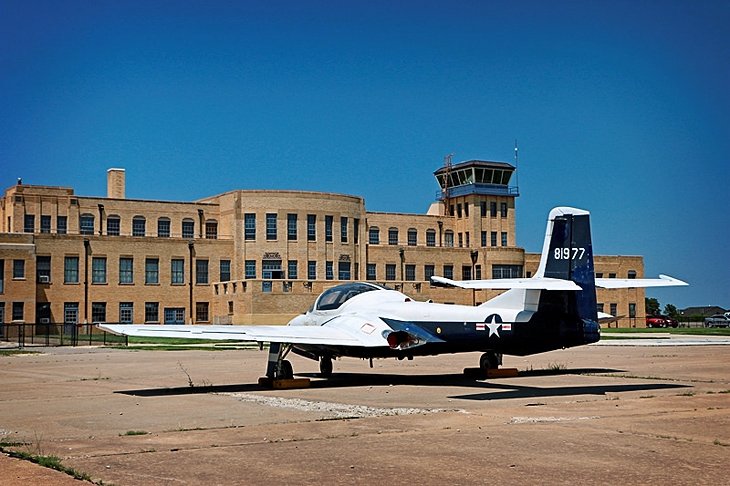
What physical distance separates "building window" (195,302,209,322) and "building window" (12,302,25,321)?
578 inches

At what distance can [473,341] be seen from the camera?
20.9m

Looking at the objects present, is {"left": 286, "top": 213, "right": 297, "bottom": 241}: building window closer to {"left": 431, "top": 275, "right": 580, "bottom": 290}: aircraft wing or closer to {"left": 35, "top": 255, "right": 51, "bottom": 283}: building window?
{"left": 35, "top": 255, "right": 51, "bottom": 283}: building window

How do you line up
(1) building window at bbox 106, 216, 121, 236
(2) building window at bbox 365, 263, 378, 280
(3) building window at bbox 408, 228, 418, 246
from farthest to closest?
(3) building window at bbox 408, 228, 418, 246 → (2) building window at bbox 365, 263, 378, 280 → (1) building window at bbox 106, 216, 121, 236

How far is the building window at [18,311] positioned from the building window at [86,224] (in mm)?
12317

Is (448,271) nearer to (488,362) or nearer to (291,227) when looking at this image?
(291,227)

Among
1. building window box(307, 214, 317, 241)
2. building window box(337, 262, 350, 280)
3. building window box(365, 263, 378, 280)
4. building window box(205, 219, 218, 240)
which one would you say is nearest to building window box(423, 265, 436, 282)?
building window box(365, 263, 378, 280)

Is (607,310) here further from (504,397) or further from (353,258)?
(504,397)

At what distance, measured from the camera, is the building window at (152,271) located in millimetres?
76375

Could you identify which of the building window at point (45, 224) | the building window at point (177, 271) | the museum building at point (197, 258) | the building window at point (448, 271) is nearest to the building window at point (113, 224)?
the museum building at point (197, 258)

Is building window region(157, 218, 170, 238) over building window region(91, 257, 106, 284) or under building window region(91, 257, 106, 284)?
over

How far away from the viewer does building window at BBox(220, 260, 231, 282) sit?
79438mm

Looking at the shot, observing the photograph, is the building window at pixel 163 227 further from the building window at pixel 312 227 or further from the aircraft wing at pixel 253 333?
the aircraft wing at pixel 253 333

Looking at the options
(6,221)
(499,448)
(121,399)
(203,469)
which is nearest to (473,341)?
(121,399)

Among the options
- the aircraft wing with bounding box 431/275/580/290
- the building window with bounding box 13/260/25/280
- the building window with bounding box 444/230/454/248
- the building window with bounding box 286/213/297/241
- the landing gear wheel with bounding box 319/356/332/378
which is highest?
the building window with bounding box 444/230/454/248
